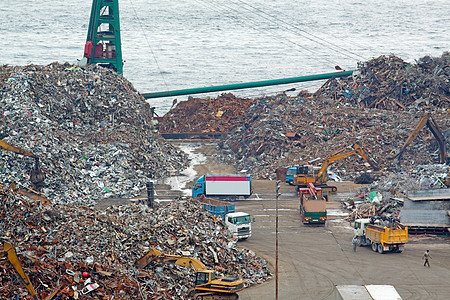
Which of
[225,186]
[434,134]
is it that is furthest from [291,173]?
[434,134]

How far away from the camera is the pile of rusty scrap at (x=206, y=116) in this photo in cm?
6738

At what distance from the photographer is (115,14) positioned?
2457 inches

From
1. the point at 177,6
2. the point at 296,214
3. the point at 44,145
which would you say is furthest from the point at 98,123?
the point at 177,6

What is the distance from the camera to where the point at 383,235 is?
3194cm

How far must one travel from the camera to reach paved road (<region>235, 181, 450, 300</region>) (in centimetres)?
2753

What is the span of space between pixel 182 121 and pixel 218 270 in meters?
42.9

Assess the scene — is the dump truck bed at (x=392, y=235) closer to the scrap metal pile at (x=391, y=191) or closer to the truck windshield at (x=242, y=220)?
the scrap metal pile at (x=391, y=191)

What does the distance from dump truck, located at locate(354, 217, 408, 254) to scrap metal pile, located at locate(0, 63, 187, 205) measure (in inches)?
701

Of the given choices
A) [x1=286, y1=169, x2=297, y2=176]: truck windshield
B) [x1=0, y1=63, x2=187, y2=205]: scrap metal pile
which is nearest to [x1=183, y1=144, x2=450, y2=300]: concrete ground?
[x1=286, y1=169, x2=297, y2=176]: truck windshield

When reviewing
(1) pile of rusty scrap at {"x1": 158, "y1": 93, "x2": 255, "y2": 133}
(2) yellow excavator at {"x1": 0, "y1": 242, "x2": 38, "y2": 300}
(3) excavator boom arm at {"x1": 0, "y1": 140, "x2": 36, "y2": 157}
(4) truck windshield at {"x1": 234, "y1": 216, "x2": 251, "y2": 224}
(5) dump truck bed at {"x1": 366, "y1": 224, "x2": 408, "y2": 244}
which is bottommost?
(1) pile of rusty scrap at {"x1": 158, "y1": 93, "x2": 255, "y2": 133}

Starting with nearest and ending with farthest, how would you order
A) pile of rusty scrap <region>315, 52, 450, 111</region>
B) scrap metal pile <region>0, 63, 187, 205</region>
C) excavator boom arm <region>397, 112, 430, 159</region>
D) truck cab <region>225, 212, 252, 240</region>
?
truck cab <region>225, 212, 252, 240</region> → scrap metal pile <region>0, 63, 187, 205</region> → excavator boom arm <region>397, 112, 430, 159</region> → pile of rusty scrap <region>315, 52, 450, 111</region>

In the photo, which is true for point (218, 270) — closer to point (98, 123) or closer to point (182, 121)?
point (98, 123)

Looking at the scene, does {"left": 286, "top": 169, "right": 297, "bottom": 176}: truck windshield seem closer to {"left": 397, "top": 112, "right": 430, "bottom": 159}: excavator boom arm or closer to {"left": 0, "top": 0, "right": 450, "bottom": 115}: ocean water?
{"left": 397, "top": 112, "right": 430, "bottom": 159}: excavator boom arm

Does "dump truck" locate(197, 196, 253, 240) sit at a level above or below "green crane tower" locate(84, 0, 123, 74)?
below
